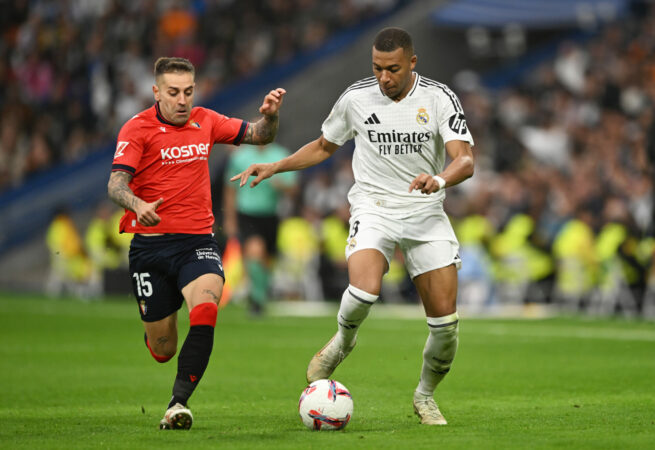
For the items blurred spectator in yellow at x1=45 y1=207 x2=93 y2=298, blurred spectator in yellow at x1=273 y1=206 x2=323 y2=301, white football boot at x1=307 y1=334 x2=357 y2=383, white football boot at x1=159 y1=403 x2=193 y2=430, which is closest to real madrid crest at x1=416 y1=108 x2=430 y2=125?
white football boot at x1=307 y1=334 x2=357 y2=383

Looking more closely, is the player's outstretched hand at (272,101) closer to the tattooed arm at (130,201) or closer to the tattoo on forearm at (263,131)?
the tattoo on forearm at (263,131)

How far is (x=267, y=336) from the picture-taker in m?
15.1

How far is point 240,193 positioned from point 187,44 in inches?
525

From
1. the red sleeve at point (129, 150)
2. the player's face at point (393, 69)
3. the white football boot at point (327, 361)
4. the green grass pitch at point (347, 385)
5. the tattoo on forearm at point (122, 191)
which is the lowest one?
the green grass pitch at point (347, 385)

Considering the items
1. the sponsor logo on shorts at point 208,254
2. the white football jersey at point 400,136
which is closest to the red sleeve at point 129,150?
the sponsor logo on shorts at point 208,254

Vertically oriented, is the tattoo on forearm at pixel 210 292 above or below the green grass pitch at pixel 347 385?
above

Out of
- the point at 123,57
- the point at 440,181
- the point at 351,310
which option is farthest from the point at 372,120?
the point at 123,57

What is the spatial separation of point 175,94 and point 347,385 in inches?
131

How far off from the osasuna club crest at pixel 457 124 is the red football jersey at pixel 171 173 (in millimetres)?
1728

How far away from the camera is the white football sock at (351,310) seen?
7609 mm

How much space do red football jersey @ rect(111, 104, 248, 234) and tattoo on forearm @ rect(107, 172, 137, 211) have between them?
17 centimetres

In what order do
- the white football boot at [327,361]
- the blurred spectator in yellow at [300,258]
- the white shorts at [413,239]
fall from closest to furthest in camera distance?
the white shorts at [413,239], the white football boot at [327,361], the blurred spectator in yellow at [300,258]

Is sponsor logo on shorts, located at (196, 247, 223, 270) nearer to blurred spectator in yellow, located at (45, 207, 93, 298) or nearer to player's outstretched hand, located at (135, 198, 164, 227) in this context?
player's outstretched hand, located at (135, 198, 164, 227)

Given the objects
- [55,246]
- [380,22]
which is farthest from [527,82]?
[55,246]
